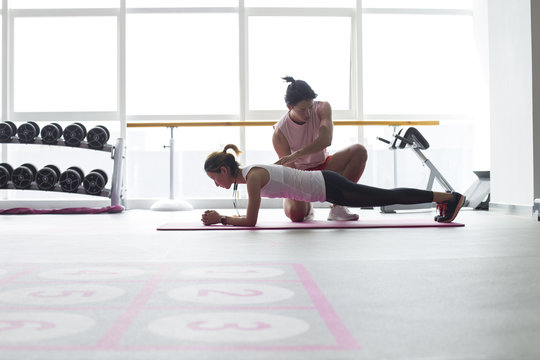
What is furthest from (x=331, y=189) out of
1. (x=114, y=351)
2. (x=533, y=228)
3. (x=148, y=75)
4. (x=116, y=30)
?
Result: (x=116, y=30)

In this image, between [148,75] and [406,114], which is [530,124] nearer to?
[406,114]

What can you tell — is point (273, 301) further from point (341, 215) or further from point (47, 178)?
point (47, 178)

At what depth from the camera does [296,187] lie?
2.62m

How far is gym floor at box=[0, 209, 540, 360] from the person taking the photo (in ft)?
2.53

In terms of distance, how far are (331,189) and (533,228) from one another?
1.04 meters

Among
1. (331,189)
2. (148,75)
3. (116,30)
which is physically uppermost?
(116,30)

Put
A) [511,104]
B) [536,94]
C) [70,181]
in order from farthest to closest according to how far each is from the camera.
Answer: [70,181], [511,104], [536,94]

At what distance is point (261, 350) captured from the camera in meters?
0.76

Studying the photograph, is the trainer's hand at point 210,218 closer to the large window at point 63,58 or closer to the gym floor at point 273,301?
the gym floor at point 273,301

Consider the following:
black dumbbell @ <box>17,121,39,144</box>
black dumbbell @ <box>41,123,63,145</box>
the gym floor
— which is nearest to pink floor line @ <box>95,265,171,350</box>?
the gym floor

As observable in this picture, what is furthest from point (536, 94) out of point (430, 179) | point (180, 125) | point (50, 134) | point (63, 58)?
point (63, 58)

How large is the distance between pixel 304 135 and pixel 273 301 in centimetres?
208

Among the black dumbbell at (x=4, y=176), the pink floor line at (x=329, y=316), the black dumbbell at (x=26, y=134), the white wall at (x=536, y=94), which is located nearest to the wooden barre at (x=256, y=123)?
the black dumbbell at (x=26, y=134)

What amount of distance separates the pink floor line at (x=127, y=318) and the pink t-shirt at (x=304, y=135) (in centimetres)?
184
